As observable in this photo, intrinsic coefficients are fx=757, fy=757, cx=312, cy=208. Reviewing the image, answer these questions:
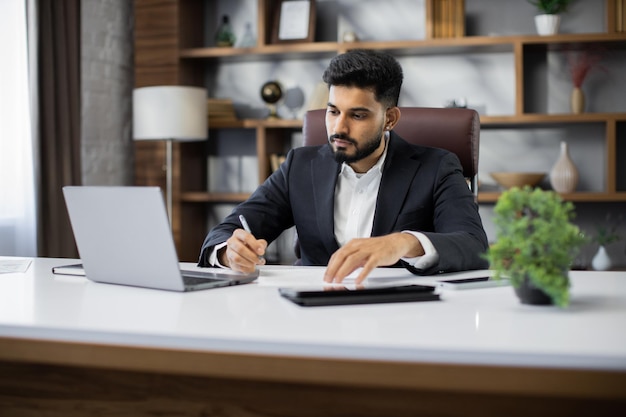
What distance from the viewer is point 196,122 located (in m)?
3.81

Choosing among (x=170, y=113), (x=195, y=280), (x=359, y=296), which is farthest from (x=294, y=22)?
(x=359, y=296)

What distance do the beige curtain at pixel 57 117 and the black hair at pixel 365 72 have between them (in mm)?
1974

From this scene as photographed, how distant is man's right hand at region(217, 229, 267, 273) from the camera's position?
1.52 metres

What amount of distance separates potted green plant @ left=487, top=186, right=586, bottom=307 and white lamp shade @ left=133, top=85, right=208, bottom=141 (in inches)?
113

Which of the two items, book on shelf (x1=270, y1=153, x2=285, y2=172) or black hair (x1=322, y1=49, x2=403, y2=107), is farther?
book on shelf (x1=270, y1=153, x2=285, y2=172)

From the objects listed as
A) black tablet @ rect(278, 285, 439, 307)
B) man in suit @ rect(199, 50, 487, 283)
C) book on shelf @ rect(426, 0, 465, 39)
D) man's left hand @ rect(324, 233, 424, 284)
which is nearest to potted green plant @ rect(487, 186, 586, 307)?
black tablet @ rect(278, 285, 439, 307)

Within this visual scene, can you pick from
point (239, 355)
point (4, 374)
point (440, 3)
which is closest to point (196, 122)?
point (440, 3)

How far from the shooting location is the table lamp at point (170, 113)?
12.3ft

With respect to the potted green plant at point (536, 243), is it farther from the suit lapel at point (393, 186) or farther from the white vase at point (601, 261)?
the white vase at point (601, 261)

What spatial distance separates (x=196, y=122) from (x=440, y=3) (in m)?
1.36

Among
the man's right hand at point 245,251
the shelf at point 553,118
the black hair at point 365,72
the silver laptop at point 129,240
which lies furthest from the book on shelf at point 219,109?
the silver laptop at point 129,240

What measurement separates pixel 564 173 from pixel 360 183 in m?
1.88

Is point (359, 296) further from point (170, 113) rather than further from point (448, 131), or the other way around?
point (170, 113)

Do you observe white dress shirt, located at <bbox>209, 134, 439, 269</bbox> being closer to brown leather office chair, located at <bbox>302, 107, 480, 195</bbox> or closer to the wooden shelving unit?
brown leather office chair, located at <bbox>302, 107, 480, 195</bbox>
